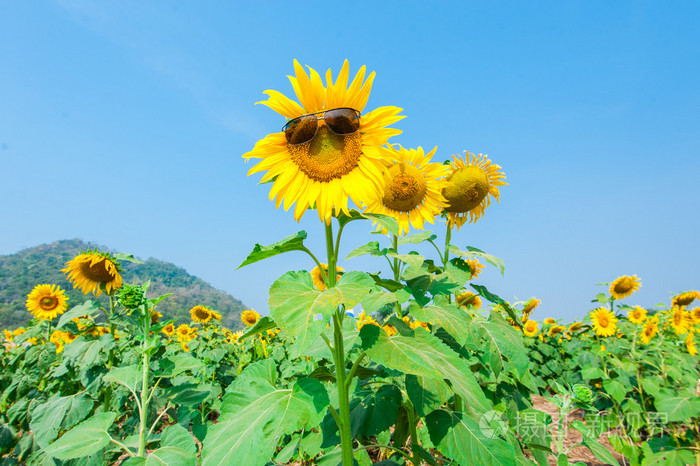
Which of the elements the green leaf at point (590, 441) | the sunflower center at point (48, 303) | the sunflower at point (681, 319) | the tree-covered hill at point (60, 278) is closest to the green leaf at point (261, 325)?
the green leaf at point (590, 441)

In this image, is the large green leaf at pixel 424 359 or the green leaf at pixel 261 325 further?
the green leaf at pixel 261 325

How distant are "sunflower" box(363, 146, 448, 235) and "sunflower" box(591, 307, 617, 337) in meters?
6.20

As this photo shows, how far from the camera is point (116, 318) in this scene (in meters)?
3.20

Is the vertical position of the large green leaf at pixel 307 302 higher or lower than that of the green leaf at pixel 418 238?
lower

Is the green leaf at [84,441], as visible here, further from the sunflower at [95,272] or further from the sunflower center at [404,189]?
the sunflower center at [404,189]

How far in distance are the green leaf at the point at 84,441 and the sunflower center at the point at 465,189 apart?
2778mm

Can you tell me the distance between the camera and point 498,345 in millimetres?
2166

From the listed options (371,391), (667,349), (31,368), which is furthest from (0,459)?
(667,349)

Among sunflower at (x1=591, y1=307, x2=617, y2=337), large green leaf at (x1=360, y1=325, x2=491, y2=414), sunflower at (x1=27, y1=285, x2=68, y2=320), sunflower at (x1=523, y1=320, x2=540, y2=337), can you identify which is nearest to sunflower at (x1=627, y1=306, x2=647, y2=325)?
sunflower at (x1=591, y1=307, x2=617, y2=337)

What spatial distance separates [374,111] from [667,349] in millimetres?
6408

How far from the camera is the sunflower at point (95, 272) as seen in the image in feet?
12.4

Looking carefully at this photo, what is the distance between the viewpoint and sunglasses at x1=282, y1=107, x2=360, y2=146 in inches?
A: 69.7

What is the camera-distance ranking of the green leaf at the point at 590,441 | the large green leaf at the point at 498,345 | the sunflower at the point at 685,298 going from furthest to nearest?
the sunflower at the point at 685,298 → the large green leaf at the point at 498,345 → the green leaf at the point at 590,441

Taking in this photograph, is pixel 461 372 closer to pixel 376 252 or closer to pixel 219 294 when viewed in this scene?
pixel 376 252
